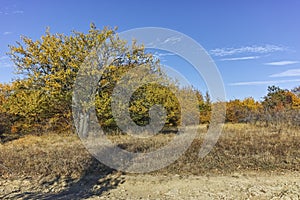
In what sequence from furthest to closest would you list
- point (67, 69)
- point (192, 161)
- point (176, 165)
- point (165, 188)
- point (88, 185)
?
point (67, 69), point (192, 161), point (176, 165), point (88, 185), point (165, 188)

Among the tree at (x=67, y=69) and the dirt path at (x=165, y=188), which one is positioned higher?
the tree at (x=67, y=69)

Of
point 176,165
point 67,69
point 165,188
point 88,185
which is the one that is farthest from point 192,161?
point 67,69

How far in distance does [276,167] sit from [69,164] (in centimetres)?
475

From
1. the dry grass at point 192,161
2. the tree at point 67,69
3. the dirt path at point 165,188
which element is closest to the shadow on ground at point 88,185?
the dirt path at point 165,188

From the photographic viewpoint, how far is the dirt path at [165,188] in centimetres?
433

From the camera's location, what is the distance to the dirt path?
433 cm

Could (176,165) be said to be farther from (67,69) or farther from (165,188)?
(67,69)

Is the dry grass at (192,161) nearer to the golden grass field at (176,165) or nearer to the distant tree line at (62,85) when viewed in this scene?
the golden grass field at (176,165)

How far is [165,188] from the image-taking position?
4664mm

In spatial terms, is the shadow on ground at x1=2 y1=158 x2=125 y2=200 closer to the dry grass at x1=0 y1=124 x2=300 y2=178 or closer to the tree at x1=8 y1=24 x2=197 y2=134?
the dry grass at x1=0 y1=124 x2=300 y2=178

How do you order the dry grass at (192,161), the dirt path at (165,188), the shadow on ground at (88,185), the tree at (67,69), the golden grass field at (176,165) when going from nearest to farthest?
the dirt path at (165,188) → the shadow on ground at (88,185) → the golden grass field at (176,165) → the dry grass at (192,161) → the tree at (67,69)

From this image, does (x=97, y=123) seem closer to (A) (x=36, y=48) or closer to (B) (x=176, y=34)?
(A) (x=36, y=48)

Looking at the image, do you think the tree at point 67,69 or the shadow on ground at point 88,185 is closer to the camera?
the shadow on ground at point 88,185

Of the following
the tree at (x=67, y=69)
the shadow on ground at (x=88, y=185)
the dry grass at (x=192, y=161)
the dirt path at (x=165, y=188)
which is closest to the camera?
the dirt path at (x=165, y=188)
